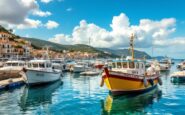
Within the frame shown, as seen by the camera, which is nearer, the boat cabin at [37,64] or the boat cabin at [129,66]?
the boat cabin at [129,66]

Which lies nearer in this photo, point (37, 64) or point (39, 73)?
point (39, 73)

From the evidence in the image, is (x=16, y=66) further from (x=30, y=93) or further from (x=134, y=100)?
(x=134, y=100)

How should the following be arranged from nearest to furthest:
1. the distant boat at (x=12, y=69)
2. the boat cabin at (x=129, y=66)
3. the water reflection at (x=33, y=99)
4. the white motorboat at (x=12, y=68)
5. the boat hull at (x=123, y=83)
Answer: the water reflection at (x=33, y=99) → the boat hull at (x=123, y=83) → the boat cabin at (x=129, y=66) → the distant boat at (x=12, y=69) → the white motorboat at (x=12, y=68)

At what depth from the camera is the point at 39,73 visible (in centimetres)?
4406

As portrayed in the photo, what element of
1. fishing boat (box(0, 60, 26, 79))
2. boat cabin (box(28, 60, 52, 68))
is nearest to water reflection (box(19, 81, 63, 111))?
boat cabin (box(28, 60, 52, 68))

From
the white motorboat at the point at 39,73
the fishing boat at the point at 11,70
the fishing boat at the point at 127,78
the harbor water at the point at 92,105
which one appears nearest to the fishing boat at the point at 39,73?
the white motorboat at the point at 39,73

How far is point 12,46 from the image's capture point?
152 metres

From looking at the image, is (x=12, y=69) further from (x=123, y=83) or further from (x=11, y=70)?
(x=123, y=83)

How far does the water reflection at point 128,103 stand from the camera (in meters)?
26.1

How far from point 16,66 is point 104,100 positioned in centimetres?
4045

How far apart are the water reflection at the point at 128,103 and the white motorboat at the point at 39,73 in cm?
1476

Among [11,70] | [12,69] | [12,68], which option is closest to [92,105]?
[11,70]

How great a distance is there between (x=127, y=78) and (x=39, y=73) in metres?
17.5

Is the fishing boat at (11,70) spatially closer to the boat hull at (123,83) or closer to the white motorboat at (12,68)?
the white motorboat at (12,68)
